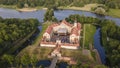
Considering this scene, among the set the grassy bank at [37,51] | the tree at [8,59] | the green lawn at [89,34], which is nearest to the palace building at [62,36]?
the grassy bank at [37,51]

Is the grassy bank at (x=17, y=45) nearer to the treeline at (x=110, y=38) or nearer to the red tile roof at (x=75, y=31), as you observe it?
the red tile roof at (x=75, y=31)

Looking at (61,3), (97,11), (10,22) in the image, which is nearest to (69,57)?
(10,22)

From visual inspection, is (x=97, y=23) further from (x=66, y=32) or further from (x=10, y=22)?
(x=10, y=22)

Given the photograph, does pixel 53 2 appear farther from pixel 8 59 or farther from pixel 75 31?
pixel 8 59

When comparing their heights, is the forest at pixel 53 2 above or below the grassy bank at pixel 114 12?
above

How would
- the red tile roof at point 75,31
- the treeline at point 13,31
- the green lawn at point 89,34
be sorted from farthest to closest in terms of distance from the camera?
the red tile roof at point 75,31 < the green lawn at point 89,34 < the treeline at point 13,31

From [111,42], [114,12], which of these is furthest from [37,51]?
[114,12]

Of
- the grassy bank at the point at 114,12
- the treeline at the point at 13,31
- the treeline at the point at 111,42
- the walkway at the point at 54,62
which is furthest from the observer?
the grassy bank at the point at 114,12
